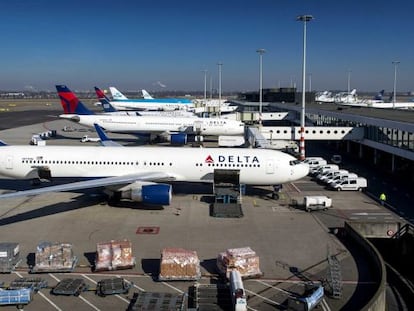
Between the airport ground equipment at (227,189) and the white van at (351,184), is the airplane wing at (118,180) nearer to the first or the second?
the airport ground equipment at (227,189)

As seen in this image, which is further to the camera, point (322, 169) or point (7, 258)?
point (322, 169)

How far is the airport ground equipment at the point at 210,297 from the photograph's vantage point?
1672 centimetres

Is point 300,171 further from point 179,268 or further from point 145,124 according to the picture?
point 145,124

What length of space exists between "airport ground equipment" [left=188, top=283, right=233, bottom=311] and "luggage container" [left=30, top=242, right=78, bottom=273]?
620 centimetres

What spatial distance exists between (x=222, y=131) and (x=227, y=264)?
48057 millimetres

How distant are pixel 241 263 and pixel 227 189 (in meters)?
13.1

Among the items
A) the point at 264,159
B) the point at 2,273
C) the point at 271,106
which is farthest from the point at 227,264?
the point at 271,106

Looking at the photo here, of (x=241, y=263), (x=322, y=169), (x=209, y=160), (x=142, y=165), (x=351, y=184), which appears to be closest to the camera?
(x=241, y=263)

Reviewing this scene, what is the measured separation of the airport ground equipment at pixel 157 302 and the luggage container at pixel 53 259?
4528 millimetres

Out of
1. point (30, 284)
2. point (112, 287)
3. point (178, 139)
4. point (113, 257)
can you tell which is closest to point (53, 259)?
point (30, 284)

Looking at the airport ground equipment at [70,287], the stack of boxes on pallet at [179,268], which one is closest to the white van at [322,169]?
the stack of boxes on pallet at [179,268]

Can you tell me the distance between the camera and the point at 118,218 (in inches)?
1108

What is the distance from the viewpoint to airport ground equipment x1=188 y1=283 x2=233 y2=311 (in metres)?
16.7

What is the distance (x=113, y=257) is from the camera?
20188 millimetres
